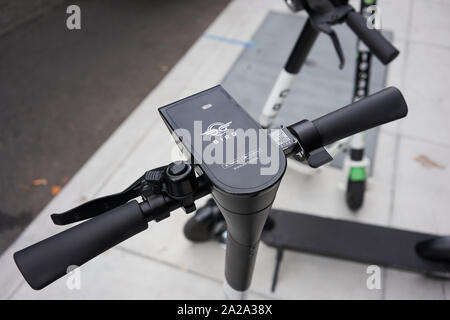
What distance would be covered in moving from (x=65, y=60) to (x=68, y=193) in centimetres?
120

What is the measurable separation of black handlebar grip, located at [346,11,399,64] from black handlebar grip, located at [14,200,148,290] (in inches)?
37.7

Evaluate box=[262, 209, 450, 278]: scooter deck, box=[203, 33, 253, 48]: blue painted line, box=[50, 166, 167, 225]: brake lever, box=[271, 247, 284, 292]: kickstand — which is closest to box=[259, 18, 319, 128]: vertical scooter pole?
box=[262, 209, 450, 278]: scooter deck

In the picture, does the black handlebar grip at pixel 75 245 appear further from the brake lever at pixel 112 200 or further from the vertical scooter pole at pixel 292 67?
the vertical scooter pole at pixel 292 67

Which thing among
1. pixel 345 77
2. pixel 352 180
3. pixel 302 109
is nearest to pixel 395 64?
pixel 345 77

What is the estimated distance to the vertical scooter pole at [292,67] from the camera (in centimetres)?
165

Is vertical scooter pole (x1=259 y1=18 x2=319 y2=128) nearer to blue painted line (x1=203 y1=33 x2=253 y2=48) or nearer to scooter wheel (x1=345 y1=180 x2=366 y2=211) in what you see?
scooter wheel (x1=345 y1=180 x2=366 y2=211)

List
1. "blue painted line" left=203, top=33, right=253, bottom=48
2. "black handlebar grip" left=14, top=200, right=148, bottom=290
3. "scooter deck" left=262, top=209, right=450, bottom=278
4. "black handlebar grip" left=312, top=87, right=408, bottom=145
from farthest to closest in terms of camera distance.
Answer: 1. "blue painted line" left=203, top=33, right=253, bottom=48
2. "scooter deck" left=262, top=209, right=450, bottom=278
3. "black handlebar grip" left=312, top=87, right=408, bottom=145
4. "black handlebar grip" left=14, top=200, right=148, bottom=290

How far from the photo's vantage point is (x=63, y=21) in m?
1.42

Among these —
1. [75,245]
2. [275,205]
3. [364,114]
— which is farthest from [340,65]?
[75,245]

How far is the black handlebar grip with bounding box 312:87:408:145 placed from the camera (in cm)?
76

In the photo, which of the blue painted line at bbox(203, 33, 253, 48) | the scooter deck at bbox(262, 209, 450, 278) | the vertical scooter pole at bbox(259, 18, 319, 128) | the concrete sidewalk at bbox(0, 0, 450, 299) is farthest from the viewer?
the blue painted line at bbox(203, 33, 253, 48)
